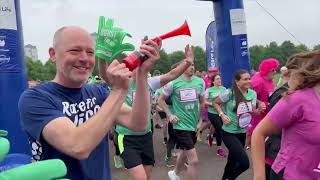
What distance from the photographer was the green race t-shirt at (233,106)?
5.70 metres

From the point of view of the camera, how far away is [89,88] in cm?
230

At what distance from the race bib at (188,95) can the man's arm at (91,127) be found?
429 cm

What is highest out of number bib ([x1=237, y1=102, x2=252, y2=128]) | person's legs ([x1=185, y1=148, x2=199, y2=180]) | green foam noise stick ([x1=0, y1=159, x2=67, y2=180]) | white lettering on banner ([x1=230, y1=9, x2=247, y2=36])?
white lettering on banner ([x1=230, y1=9, x2=247, y2=36])

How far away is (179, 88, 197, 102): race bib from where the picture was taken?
6.06 metres

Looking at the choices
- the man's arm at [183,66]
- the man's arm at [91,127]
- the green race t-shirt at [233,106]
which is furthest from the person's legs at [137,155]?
the man's arm at [91,127]

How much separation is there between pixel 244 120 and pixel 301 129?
131 inches

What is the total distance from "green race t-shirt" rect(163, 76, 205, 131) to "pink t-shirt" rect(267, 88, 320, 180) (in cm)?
359

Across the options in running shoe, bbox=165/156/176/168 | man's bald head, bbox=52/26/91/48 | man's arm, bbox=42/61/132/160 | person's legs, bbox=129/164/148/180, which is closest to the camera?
man's arm, bbox=42/61/132/160

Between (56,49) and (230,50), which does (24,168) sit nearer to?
(56,49)

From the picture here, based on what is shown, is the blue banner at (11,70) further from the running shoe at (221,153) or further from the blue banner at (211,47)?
the blue banner at (211,47)

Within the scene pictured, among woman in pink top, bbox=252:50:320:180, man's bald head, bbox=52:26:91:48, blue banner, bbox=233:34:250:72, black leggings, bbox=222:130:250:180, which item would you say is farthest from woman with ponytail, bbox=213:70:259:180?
man's bald head, bbox=52:26:91:48

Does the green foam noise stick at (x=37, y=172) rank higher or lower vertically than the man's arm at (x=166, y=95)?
higher

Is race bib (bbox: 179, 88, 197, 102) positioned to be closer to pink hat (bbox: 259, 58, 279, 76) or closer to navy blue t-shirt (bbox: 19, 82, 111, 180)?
pink hat (bbox: 259, 58, 279, 76)

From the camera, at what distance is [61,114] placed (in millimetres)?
1909
